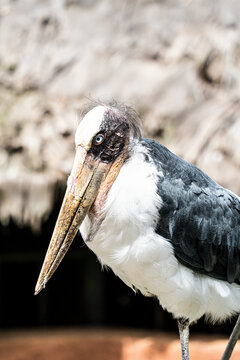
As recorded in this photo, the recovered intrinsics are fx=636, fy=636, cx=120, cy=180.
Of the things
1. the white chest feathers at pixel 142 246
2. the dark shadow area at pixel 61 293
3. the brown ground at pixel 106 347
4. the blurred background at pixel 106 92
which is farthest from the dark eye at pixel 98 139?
the dark shadow area at pixel 61 293

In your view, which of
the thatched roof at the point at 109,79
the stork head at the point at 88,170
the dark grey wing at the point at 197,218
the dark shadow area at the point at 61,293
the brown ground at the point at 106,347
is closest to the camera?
the stork head at the point at 88,170

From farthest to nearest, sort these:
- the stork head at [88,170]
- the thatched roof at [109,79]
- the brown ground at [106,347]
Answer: the brown ground at [106,347], the thatched roof at [109,79], the stork head at [88,170]

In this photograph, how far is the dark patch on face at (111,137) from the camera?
283 centimetres

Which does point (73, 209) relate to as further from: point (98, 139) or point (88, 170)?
point (98, 139)

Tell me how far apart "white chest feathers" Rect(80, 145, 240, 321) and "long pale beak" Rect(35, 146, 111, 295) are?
0.31 ft

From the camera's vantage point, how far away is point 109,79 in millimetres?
5859

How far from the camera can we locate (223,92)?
567 centimetres

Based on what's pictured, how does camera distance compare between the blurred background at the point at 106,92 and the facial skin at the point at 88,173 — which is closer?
the facial skin at the point at 88,173

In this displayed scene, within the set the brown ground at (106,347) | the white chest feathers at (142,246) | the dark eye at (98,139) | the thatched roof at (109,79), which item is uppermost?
the thatched roof at (109,79)

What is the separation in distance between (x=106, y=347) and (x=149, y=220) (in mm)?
4005

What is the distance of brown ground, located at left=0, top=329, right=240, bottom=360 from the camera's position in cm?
599

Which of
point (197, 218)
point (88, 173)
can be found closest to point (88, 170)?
point (88, 173)

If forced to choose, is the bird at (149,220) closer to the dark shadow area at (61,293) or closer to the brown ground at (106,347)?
the brown ground at (106,347)

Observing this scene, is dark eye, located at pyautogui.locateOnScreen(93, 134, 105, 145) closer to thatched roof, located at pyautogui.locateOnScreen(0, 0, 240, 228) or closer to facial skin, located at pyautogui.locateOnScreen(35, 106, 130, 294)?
facial skin, located at pyautogui.locateOnScreen(35, 106, 130, 294)
